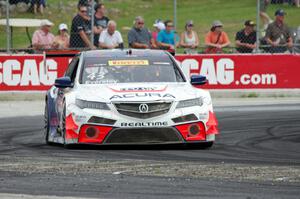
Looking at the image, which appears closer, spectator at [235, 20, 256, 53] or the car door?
the car door

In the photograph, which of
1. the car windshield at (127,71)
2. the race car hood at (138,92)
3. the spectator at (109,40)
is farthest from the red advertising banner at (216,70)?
the race car hood at (138,92)

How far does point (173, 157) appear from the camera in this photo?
41.2 ft

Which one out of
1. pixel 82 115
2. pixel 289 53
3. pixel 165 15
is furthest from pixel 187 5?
pixel 82 115

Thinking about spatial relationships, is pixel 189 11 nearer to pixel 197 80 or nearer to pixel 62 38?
pixel 62 38

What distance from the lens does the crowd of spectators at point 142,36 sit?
76.6 ft

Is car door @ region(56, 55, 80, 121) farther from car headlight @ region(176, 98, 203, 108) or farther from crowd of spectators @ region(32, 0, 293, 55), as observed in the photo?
crowd of spectators @ region(32, 0, 293, 55)

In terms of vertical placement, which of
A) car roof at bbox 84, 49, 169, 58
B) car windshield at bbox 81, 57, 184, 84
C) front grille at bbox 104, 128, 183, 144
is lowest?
front grille at bbox 104, 128, 183, 144

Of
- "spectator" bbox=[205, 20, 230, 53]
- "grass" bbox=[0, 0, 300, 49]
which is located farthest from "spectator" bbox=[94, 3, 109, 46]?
"spectator" bbox=[205, 20, 230, 53]

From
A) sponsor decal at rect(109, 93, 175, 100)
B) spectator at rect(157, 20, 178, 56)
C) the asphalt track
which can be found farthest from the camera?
spectator at rect(157, 20, 178, 56)

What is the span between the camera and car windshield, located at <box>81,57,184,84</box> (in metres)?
14.4

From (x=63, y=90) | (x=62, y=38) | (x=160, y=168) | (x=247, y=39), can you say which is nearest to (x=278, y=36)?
(x=247, y=39)

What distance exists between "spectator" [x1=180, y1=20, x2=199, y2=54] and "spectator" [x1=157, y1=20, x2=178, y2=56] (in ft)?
0.92

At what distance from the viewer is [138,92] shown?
13.6 meters

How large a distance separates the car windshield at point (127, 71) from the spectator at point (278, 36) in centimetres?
985
